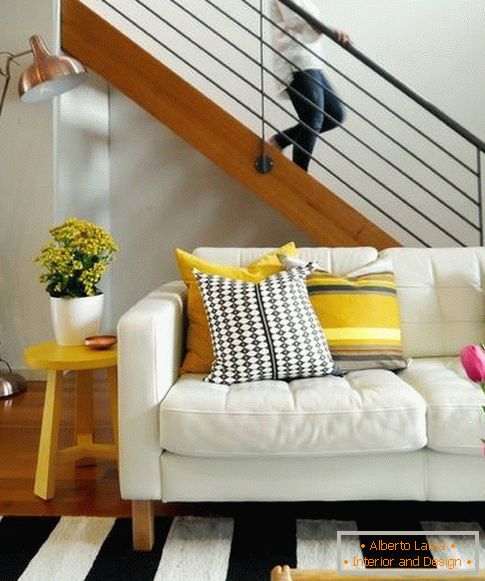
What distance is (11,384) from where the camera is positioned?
352 centimetres

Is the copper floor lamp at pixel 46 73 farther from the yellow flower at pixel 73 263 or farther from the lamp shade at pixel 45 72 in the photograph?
the yellow flower at pixel 73 263

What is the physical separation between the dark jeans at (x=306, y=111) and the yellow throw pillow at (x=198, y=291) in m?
1.13

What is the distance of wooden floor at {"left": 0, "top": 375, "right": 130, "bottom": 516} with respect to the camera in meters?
2.25

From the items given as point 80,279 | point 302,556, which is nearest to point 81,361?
point 80,279

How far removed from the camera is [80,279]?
2500mm

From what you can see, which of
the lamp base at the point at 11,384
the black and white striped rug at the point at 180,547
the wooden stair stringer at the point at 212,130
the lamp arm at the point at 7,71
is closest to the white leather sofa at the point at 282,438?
the black and white striped rug at the point at 180,547

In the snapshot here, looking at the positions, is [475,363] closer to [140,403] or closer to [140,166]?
[140,403]

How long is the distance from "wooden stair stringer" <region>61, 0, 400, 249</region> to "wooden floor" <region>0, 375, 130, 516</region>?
4.29 ft

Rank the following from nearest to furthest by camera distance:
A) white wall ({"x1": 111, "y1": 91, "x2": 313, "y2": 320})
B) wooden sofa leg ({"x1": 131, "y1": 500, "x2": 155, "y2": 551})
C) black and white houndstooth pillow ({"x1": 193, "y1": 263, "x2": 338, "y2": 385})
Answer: wooden sofa leg ({"x1": 131, "y1": 500, "x2": 155, "y2": 551})
black and white houndstooth pillow ({"x1": 193, "y1": 263, "x2": 338, "y2": 385})
white wall ({"x1": 111, "y1": 91, "x2": 313, "y2": 320})

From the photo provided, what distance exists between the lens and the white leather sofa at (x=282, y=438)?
190cm

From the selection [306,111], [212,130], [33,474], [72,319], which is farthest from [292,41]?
[33,474]

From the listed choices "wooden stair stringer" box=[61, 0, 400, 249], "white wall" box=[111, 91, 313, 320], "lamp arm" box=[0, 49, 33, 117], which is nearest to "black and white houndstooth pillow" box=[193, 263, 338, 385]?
"wooden stair stringer" box=[61, 0, 400, 249]

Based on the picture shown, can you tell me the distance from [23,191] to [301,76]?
1.53 m

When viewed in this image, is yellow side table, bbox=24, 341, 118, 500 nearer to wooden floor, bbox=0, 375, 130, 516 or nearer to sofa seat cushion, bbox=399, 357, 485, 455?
wooden floor, bbox=0, 375, 130, 516
